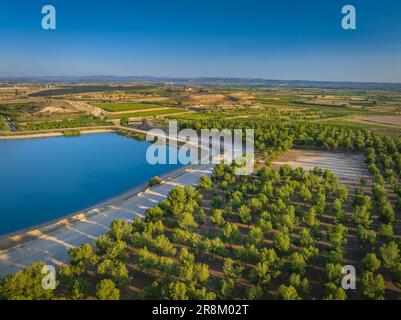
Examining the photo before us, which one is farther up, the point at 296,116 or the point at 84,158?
the point at 296,116

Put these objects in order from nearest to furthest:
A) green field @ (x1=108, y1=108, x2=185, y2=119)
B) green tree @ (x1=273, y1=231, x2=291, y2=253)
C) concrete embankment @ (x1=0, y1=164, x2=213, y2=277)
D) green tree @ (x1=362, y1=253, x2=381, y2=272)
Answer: green tree @ (x1=362, y1=253, x2=381, y2=272)
green tree @ (x1=273, y1=231, x2=291, y2=253)
concrete embankment @ (x1=0, y1=164, x2=213, y2=277)
green field @ (x1=108, y1=108, x2=185, y2=119)

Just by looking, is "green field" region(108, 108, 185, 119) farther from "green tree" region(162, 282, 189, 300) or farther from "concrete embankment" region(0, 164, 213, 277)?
"green tree" region(162, 282, 189, 300)

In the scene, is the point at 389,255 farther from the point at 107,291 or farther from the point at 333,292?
Answer: the point at 107,291

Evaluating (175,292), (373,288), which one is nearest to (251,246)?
(175,292)

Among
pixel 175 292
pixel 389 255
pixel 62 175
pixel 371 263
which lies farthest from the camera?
pixel 62 175

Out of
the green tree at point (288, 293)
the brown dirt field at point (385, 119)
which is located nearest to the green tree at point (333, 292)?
the green tree at point (288, 293)

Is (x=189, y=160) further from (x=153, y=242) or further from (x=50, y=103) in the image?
(x=50, y=103)

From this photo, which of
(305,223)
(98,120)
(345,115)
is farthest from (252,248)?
(345,115)

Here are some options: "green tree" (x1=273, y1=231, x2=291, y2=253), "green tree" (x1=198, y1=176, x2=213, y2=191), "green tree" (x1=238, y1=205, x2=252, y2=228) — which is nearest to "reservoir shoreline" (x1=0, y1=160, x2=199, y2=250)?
"green tree" (x1=198, y1=176, x2=213, y2=191)
